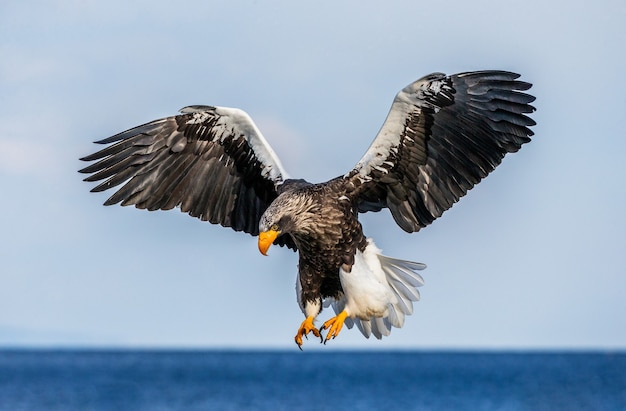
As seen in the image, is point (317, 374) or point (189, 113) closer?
point (189, 113)

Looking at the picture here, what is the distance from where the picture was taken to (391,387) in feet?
159

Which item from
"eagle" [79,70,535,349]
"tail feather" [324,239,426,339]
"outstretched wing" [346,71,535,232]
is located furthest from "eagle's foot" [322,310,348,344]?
"outstretched wing" [346,71,535,232]

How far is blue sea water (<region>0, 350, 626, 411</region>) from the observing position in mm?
39656

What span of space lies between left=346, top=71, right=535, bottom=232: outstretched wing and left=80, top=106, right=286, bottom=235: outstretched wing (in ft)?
2.70

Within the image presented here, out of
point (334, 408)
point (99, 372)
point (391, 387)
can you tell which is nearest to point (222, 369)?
point (99, 372)

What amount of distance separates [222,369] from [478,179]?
58.1 metres

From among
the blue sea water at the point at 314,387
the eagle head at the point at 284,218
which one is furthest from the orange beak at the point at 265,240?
the blue sea water at the point at 314,387

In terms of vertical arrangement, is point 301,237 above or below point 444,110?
below

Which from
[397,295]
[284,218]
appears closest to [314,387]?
[397,295]

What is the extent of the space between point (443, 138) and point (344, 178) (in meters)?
0.76

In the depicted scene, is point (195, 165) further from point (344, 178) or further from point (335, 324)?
point (335, 324)

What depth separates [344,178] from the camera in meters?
9.72

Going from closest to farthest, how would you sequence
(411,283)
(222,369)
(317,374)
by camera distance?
(411,283), (317,374), (222,369)

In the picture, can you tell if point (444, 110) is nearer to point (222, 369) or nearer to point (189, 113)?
point (189, 113)
